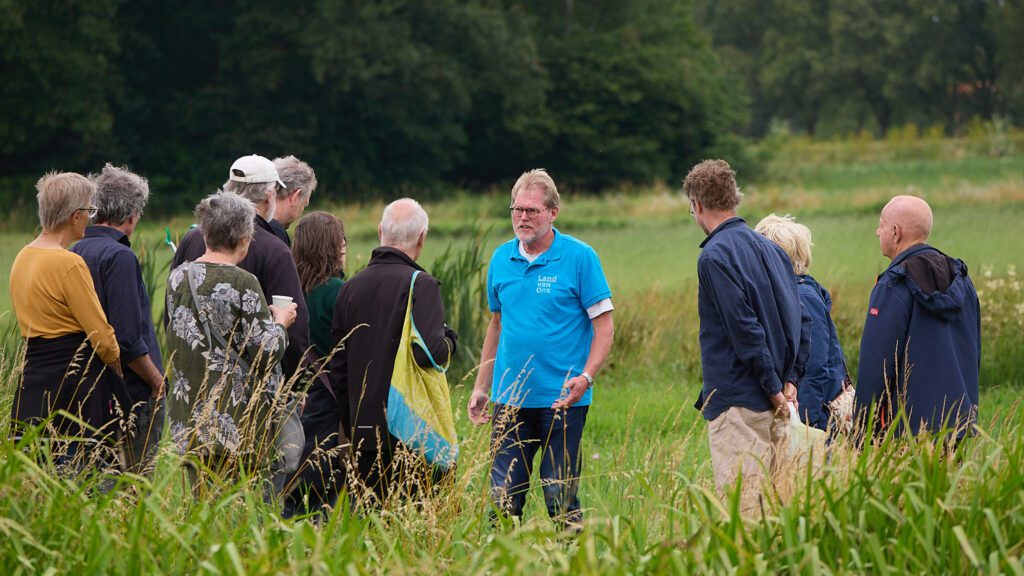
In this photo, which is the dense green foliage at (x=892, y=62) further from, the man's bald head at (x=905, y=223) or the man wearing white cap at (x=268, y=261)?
the man wearing white cap at (x=268, y=261)

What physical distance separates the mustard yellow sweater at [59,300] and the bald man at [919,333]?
348 cm

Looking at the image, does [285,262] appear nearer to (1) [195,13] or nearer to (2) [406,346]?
(2) [406,346]

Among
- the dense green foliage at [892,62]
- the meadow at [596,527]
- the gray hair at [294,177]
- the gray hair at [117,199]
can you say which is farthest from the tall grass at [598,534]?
the dense green foliage at [892,62]

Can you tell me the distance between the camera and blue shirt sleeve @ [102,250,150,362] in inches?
217

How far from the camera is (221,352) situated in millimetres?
5125

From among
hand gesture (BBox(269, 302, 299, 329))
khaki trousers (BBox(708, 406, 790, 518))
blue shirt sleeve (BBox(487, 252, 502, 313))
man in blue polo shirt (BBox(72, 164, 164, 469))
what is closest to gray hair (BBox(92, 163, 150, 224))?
man in blue polo shirt (BBox(72, 164, 164, 469))

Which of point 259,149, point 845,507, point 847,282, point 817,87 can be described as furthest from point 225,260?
point 817,87

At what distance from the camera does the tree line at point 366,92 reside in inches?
1378

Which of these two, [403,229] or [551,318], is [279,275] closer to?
[403,229]

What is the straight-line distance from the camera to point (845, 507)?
4086mm

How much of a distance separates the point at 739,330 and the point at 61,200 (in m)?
3.02

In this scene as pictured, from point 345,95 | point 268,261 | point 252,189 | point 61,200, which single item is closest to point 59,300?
point 61,200

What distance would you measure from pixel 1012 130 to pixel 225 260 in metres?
64.7

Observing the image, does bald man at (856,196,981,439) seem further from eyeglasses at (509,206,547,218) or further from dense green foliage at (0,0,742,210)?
dense green foliage at (0,0,742,210)
